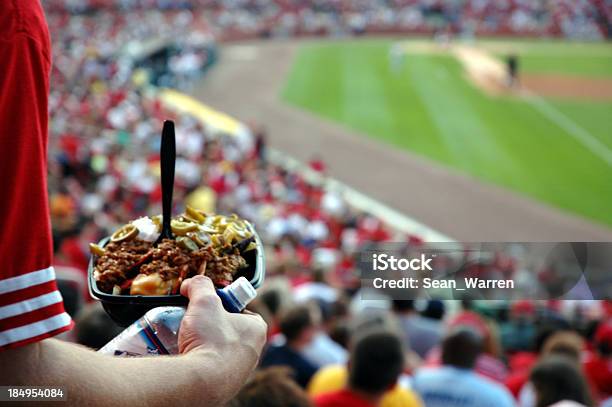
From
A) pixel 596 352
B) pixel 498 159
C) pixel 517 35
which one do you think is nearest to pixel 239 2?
pixel 517 35

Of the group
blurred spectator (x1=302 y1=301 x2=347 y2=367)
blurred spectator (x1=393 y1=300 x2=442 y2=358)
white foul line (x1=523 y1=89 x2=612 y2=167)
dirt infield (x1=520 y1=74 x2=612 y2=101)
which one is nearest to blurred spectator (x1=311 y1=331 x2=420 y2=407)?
blurred spectator (x1=302 y1=301 x2=347 y2=367)

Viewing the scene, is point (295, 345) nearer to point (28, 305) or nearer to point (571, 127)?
point (28, 305)

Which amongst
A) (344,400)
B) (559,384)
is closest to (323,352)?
(344,400)

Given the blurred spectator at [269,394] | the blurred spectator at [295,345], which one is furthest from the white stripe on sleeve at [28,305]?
the blurred spectator at [295,345]

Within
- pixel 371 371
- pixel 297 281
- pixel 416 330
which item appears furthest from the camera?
pixel 297 281

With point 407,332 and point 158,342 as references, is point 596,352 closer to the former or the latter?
point 407,332

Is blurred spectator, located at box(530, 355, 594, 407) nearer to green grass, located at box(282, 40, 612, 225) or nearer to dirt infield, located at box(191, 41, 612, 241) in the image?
dirt infield, located at box(191, 41, 612, 241)

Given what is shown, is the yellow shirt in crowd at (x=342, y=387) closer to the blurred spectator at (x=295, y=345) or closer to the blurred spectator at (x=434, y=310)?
the blurred spectator at (x=295, y=345)
